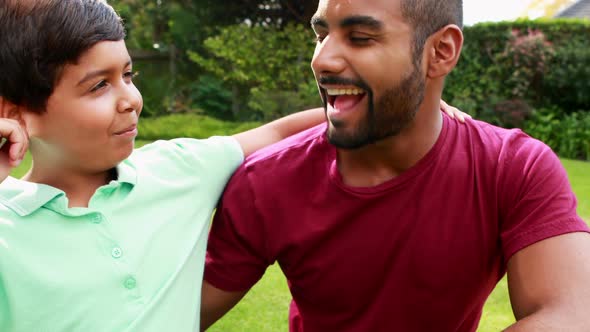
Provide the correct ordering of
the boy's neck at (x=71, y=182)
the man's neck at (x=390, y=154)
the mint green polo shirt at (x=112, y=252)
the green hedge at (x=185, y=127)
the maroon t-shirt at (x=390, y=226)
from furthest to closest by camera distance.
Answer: the green hedge at (x=185, y=127)
the man's neck at (x=390, y=154)
the maroon t-shirt at (x=390, y=226)
the boy's neck at (x=71, y=182)
the mint green polo shirt at (x=112, y=252)

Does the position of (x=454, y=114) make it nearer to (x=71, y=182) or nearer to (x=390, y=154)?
(x=390, y=154)

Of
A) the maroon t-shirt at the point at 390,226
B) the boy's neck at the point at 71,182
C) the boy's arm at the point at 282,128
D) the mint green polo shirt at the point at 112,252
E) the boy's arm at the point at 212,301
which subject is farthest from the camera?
the boy's arm at the point at 282,128

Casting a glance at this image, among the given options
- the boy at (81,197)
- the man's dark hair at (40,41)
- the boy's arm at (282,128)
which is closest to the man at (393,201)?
the boy's arm at (282,128)

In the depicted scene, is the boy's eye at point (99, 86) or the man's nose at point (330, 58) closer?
the boy's eye at point (99, 86)

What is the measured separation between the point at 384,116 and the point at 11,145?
3.42 ft

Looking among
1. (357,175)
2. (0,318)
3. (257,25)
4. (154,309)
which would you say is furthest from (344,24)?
(257,25)

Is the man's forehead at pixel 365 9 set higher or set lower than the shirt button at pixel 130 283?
higher

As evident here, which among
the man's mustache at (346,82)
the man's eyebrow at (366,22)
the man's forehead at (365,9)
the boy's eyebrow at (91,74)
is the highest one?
the man's forehead at (365,9)

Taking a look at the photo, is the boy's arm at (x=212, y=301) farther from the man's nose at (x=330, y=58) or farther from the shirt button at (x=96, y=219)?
the man's nose at (x=330, y=58)

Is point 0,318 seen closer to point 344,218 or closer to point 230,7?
point 344,218

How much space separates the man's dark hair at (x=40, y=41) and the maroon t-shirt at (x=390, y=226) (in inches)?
25.3

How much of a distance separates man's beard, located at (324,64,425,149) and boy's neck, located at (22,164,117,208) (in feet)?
2.32

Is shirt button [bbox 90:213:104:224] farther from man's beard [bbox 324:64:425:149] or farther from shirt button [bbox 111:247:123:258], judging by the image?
man's beard [bbox 324:64:425:149]

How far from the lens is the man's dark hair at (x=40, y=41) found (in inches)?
80.6
